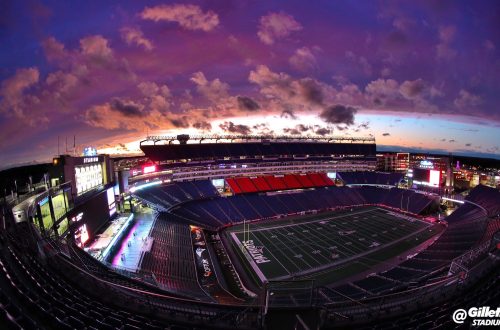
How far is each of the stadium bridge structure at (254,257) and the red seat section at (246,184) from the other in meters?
0.37

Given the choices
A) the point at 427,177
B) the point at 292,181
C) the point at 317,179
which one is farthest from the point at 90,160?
the point at 427,177

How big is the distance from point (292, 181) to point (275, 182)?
15.1 ft

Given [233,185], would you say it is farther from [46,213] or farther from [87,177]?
[46,213]

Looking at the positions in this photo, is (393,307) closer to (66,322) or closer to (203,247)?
(66,322)

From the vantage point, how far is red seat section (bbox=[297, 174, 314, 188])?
63.2m

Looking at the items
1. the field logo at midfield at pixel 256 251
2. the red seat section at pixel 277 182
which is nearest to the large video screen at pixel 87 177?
the field logo at midfield at pixel 256 251

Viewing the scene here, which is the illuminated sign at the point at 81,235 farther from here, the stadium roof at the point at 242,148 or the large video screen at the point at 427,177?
the large video screen at the point at 427,177

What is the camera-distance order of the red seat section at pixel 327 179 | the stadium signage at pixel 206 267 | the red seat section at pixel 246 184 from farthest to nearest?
the red seat section at pixel 327 179 < the red seat section at pixel 246 184 < the stadium signage at pixel 206 267

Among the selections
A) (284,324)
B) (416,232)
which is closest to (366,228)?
(416,232)

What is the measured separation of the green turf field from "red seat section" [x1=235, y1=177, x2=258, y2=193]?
1353cm

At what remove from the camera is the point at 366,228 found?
41.5 metres

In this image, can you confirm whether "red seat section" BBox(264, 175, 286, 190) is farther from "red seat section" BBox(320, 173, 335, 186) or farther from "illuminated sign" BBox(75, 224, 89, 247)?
"illuminated sign" BBox(75, 224, 89, 247)

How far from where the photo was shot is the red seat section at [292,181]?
203 ft

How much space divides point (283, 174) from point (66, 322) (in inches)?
2358
